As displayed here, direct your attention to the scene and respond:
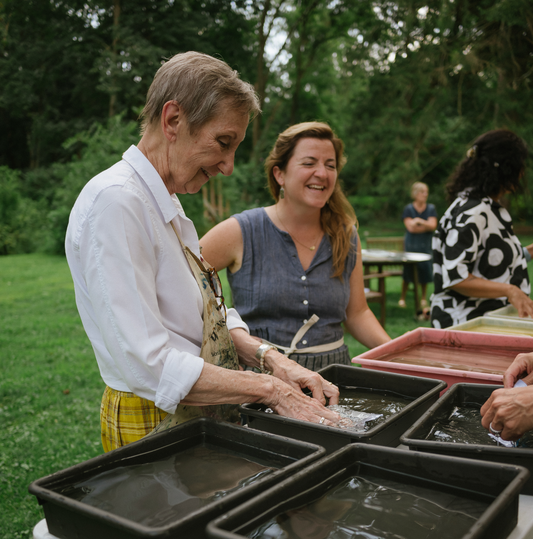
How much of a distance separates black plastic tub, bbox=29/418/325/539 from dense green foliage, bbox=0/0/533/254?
759cm

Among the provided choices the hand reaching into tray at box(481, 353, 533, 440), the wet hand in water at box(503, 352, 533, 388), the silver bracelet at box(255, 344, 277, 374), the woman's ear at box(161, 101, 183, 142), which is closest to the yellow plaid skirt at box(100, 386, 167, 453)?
the silver bracelet at box(255, 344, 277, 374)

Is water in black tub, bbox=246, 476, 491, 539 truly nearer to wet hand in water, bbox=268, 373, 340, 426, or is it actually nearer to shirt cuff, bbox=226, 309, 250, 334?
wet hand in water, bbox=268, 373, 340, 426

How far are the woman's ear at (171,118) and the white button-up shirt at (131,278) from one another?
15 centimetres

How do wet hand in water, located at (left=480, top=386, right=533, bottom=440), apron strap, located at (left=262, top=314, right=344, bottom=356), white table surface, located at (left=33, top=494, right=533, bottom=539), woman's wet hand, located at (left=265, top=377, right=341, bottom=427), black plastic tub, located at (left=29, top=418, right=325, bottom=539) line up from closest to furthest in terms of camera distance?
1. black plastic tub, located at (left=29, top=418, right=325, bottom=539)
2. white table surface, located at (left=33, top=494, right=533, bottom=539)
3. wet hand in water, located at (left=480, top=386, right=533, bottom=440)
4. woman's wet hand, located at (left=265, top=377, right=341, bottom=427)
5. apron strap, located at (left=262, top=314, right=344, bottom=356)

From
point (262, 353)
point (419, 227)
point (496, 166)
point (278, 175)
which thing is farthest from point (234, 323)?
point (419, 227)

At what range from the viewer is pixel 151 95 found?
1507 millimetres

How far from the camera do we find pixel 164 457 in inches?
48.8

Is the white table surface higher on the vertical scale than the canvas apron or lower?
lower

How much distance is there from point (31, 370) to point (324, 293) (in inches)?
169

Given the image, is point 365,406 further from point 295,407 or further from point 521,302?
point 521,302

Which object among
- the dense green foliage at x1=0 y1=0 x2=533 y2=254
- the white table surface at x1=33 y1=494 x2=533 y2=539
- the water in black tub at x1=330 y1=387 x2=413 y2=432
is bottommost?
the white table surface at x1=33 y1=494 x2=533 y2=539

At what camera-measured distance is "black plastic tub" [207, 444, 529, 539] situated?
879 millimetres

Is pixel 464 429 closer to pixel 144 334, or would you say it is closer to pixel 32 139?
pixel 144 334

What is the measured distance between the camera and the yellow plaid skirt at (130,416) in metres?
1.50
